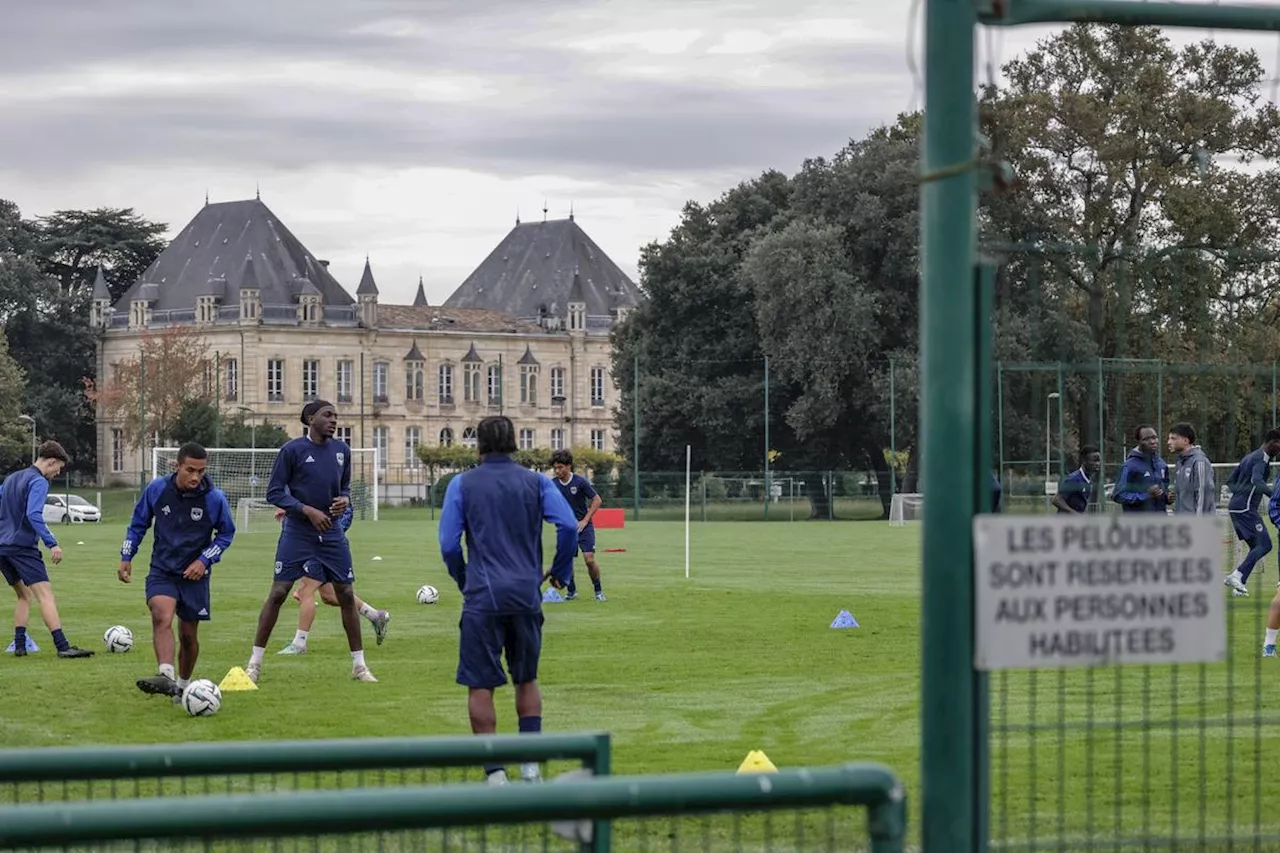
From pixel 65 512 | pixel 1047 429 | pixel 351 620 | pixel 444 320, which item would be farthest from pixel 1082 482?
pixel 444 320

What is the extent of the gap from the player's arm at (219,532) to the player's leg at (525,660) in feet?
15.6

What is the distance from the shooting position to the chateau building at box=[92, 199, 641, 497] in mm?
127312

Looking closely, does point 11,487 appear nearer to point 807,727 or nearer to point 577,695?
point 577,695

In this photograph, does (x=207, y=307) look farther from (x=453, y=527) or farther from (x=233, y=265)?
(x=453, y=527)

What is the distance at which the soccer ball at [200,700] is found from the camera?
14320mm

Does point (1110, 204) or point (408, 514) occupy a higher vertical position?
point (1110, 204)

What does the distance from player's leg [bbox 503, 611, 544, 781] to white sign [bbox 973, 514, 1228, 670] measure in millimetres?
6176

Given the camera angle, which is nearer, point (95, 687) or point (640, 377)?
point (95, 687)

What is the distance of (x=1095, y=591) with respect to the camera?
477cm

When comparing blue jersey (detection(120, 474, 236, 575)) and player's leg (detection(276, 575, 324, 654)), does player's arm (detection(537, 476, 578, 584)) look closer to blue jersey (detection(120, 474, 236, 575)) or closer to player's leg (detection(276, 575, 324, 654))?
blue jersey (detection(120, 474, 236, 575))

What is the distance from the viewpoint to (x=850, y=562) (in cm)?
3866

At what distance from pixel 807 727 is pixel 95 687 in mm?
6179

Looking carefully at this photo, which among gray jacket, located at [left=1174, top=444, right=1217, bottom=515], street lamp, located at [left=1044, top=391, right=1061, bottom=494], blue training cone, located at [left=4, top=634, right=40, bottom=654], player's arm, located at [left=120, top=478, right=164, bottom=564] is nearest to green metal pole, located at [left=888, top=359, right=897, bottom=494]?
blue training cone, located at [left=4, top=634, right=40, bottom=654]

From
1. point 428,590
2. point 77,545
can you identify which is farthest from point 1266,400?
point 77,545
